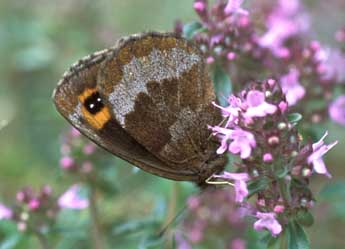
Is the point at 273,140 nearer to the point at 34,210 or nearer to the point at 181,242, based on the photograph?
the point at 34,210

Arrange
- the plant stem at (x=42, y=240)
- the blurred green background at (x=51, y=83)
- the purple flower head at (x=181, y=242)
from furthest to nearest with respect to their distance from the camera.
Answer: the blurred green background at (x=51, y=83) → the purple flower head at (x=181, y=242) → the plant stem at (x=42, y=240)

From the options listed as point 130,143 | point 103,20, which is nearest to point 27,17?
point 103,20

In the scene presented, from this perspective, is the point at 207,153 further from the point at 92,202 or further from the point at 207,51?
the point at 92,202

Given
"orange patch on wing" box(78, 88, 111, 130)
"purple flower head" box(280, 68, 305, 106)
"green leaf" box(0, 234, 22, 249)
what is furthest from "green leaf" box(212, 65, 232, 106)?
"green leaf" box(0, 234, 22, 249)

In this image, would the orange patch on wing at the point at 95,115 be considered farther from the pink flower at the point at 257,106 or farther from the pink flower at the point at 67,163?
the pink flower at the point at 67,163

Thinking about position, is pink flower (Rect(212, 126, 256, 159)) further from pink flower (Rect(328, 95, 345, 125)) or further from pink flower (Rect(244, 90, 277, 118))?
pink flower (Rect(328, 95, 345, 125))

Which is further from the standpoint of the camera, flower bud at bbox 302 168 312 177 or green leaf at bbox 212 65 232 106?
green leaf at bbox 212 65 232 106

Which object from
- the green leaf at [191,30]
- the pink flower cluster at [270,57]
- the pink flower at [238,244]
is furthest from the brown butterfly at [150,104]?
the pink flower at [238,244]
